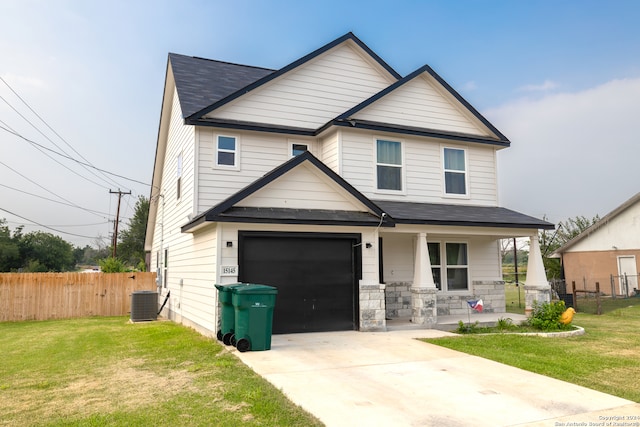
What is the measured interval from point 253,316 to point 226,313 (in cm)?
108

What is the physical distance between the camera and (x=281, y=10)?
17453mm

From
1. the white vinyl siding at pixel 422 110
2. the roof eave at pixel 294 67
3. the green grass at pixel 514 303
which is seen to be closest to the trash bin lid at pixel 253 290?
the roof eave at pixel 294 67

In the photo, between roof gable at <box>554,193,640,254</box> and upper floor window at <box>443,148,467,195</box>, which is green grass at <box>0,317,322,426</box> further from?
roof gable at <box>554,193,640,254</box>

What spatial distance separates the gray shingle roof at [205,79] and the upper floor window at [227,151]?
4.12ft

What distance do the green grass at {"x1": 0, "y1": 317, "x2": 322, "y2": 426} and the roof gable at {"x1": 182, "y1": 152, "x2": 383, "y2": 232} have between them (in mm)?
3118

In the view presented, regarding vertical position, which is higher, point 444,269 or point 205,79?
point 205,79

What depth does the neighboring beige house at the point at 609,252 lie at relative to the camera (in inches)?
1025

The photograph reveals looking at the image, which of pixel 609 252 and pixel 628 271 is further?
pixel 609 252

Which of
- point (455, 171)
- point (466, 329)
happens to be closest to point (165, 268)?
point (455, 171)

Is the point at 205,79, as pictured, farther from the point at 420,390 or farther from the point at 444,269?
the point at 420,390

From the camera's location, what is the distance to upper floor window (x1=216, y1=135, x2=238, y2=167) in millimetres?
13117

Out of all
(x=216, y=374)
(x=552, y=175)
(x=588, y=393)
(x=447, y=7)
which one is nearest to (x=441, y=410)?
(x=588, y=393)

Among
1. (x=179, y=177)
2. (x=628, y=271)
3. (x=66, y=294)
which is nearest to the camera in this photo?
(x=179, y=177)

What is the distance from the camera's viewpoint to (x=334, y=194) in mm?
11688
